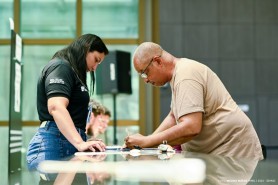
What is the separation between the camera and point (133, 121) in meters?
7.46

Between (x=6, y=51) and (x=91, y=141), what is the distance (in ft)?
18.2

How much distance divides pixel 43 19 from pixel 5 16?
1.71ft

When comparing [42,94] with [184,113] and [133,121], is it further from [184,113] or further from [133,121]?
[133,121]

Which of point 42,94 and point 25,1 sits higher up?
point 25,1

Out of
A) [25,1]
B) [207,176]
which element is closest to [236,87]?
[25,1]

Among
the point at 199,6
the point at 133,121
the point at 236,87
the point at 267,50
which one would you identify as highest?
the point at 199,6

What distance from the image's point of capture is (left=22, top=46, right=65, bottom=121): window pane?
7.43 metres

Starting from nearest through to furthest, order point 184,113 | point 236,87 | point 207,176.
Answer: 1. point 207,176
2. point 184,113
3. point 236,87

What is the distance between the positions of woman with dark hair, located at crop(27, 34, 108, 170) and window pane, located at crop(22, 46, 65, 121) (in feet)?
17.1

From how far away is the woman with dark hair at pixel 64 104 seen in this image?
2.09 meters

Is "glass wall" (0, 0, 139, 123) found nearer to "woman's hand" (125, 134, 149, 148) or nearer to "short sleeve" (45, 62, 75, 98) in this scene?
"woman's hand" (125, 134, 149, 148)

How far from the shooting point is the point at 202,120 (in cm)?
226

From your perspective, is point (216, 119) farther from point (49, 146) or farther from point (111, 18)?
point (111, 18)

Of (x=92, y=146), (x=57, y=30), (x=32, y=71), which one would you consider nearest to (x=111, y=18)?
(x=57, y=30)
